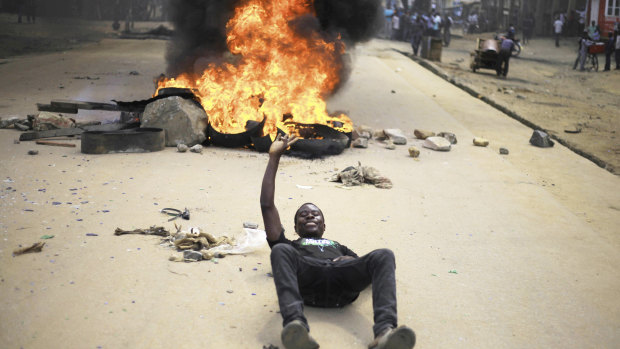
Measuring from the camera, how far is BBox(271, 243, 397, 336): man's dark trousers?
3.28 meters

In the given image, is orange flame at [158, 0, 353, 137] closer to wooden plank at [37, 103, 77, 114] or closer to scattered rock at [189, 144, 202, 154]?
scattered rock at [189, 144, 202, 154]

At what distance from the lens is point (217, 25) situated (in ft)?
37.7

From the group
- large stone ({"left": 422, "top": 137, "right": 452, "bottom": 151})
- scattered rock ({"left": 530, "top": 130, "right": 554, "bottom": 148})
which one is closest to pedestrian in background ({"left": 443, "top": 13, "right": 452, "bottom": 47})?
scattered rock ({"left": 530, "top": 130, "right": 554, "bottom": 148})

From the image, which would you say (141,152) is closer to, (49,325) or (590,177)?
(49,325)

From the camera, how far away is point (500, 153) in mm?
9422

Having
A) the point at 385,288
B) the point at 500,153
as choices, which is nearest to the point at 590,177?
the point at 500,153

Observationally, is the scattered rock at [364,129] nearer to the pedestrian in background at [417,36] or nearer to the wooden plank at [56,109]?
the wooden plank at [56,109]

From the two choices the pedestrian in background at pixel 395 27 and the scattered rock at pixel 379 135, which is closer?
the scattered rock at pixel 379 135

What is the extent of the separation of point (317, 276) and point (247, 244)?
3.77 feet

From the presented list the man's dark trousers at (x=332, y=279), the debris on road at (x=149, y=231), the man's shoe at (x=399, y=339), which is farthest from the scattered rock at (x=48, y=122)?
the man's shoe at (x=399, y=339)

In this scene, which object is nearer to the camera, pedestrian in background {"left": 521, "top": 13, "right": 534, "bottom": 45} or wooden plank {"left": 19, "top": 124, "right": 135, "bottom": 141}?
wooden plank {"left": 19, "top": 124, "right": 135, "bottom": 141}

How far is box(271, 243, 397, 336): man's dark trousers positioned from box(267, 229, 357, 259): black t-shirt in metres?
0.17

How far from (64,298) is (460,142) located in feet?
25.0

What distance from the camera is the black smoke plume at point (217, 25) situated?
11.0 meters
